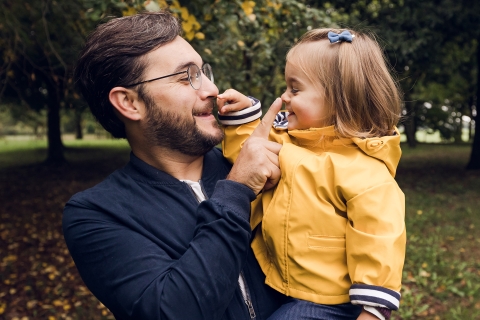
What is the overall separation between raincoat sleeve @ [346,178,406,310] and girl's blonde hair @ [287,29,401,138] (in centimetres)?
30

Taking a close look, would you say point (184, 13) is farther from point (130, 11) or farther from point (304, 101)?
point (304, 101)

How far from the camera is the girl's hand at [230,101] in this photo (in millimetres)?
1947

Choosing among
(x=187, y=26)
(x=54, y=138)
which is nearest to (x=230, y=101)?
(x=187, y=26)

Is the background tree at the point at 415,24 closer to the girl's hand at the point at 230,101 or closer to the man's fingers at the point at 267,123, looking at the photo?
the girl's hand at the point at 230,101

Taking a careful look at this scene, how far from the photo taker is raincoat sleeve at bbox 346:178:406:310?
152 centimetres

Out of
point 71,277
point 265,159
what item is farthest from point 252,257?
point 71,277

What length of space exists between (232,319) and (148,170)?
2.18 feet

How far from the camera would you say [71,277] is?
6.00 metres

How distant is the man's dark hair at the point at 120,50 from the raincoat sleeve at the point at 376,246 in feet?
3.33

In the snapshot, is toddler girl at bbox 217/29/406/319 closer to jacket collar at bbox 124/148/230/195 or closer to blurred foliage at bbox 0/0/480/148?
jacket collar at bbox 124/148/230/195

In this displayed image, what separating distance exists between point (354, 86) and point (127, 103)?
0.95 m

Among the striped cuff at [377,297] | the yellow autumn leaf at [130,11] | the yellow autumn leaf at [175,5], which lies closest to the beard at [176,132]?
the striped cuff at [377,297]

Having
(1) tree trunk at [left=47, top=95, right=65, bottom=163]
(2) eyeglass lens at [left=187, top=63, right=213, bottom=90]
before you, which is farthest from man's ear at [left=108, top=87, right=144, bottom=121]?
(1) tree trunk at [left=47, top=95, right=65, bottom=163]

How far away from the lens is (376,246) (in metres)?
1.53
